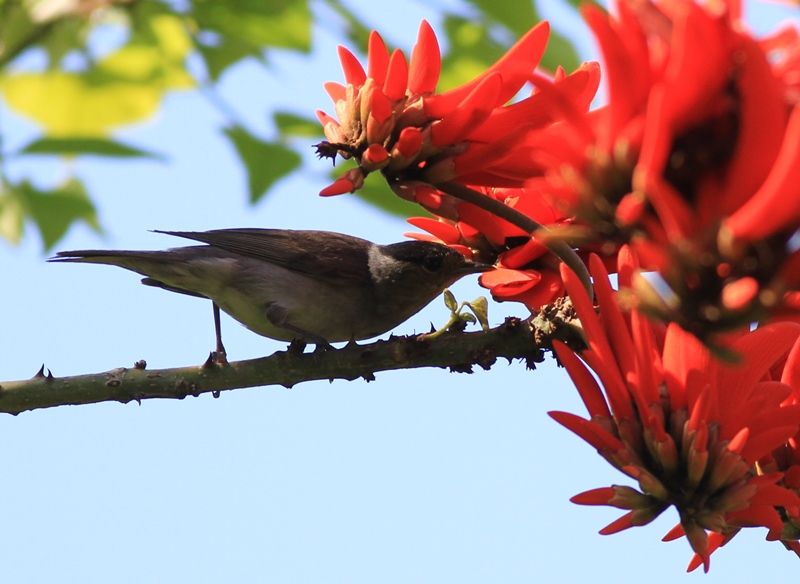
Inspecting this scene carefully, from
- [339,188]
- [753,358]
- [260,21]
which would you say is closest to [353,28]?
[260,21]

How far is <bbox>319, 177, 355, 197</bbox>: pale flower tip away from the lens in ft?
8.44

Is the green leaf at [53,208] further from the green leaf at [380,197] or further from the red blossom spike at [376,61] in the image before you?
the red blossom spike at [376,61]

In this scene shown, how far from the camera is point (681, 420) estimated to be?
2.48 meters

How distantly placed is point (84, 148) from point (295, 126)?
770 mm

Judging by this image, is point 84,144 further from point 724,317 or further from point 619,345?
point 724,317

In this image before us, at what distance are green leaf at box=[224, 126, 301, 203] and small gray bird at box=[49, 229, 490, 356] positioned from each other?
7.17 ft

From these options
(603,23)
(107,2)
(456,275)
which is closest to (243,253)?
(456,275)

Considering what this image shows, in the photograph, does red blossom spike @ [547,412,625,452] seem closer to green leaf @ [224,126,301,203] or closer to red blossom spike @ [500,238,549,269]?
red blossom spike @ [500,238,549,269]

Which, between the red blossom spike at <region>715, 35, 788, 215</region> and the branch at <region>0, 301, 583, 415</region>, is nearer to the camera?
the red blossom spike at <region>715, 35, 788, 215</region>

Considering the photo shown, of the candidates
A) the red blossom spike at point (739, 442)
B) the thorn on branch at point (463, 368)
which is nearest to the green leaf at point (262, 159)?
the thorn on branch at point (463, 368)

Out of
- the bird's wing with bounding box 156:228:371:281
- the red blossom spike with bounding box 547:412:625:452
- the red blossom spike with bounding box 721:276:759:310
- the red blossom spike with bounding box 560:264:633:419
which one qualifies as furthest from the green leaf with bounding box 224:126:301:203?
the bird's wing with bounding box 156:228:371:281

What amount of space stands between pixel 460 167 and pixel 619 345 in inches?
21.4

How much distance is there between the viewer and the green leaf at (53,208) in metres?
3.04

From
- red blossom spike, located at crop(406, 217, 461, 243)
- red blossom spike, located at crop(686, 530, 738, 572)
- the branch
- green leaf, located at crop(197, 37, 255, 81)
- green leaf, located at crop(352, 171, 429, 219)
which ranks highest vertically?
green leaf, located at crop(197, 37, 255, 81)
